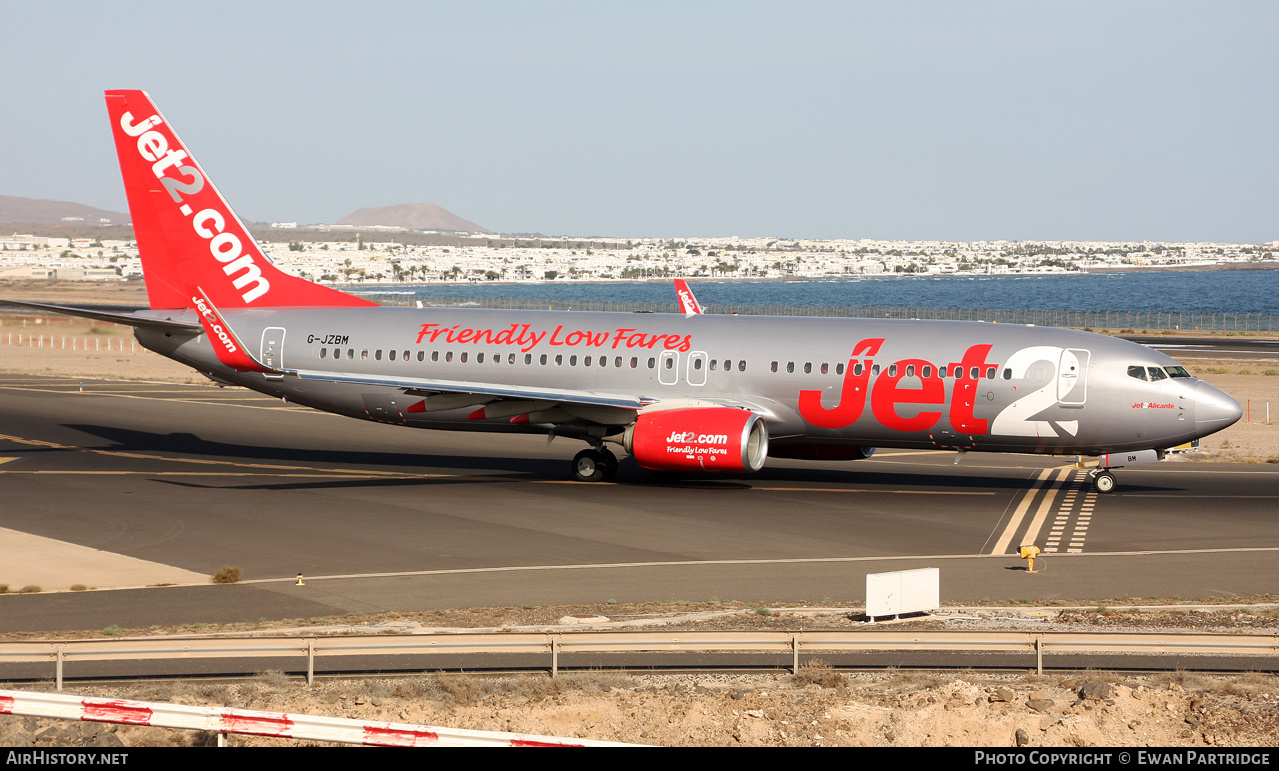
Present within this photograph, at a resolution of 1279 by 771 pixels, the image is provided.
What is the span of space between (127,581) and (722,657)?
13.7 meters

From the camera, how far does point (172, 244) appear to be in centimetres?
4462

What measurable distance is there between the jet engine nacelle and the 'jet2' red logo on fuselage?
2.18 metres

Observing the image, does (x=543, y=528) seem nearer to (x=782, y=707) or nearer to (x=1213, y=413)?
(x=782, y=707)

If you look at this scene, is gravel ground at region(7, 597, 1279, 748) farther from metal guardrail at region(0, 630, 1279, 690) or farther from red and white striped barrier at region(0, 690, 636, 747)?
red and white striped barrier at region(0, 690, 636, 747)

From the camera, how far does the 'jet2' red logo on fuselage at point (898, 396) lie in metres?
36.6

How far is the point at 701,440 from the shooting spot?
3641 cm

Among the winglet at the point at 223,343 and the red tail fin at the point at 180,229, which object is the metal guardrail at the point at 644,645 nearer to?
the winglet at the point at 223,343

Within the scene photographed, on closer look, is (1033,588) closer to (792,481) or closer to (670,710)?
(670,710)

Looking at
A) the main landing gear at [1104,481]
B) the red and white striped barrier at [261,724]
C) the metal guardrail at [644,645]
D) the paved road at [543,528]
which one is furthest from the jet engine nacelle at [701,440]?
the red and white striped barrier at [261,724]

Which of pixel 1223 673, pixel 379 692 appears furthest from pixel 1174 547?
pixel 379 692

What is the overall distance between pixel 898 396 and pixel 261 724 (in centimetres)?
2605

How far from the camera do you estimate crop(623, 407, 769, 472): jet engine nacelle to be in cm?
3609

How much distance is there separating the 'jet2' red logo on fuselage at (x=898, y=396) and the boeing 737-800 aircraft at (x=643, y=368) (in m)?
0.06

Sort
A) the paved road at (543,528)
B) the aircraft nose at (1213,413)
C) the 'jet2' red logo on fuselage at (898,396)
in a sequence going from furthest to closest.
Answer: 1. the 'jet2' red logo on fuselage at (898,396)
2. the aircraft nose at (1213,413)
3. the paved road at (543,528)
